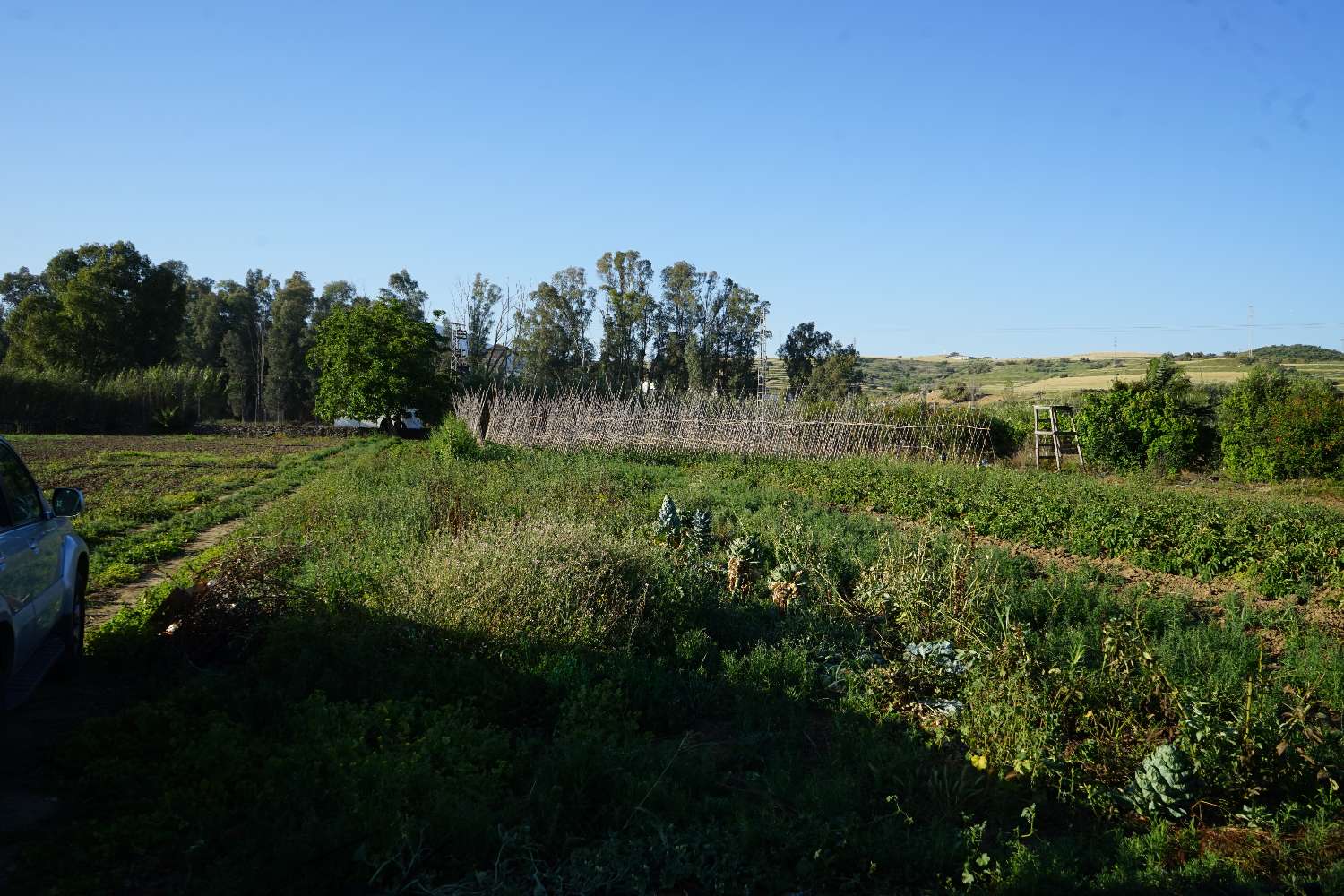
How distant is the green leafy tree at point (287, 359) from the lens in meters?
56.0

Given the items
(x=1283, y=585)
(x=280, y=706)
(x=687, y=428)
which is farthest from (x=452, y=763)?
(x=687, y=428)

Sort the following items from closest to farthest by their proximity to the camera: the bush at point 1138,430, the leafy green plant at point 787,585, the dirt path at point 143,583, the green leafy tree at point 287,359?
the leafy green plant at point 787,585 < the dirt path at point 143,583 < the bush at point 1138,430 < the green leafy tree at point 287,359

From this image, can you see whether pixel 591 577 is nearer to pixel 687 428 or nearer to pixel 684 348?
pixel 687 428

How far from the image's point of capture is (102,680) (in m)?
5.74

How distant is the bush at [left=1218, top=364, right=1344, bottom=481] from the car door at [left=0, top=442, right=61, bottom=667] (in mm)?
20061

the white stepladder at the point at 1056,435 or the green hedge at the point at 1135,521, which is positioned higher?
the white stepladder at the point at 1056,435

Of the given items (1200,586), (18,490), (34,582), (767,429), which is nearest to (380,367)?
(767,429)

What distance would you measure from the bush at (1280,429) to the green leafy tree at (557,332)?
39029 mm

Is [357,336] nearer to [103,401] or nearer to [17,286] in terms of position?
[103,401]

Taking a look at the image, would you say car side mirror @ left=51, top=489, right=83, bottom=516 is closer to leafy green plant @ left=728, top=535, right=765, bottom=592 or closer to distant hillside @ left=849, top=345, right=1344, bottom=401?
leafy green plant @ left=728, top=535, right=765, bottom=592

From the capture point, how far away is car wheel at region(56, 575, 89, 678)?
5.57 meters

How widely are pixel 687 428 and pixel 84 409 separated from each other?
2929 cm

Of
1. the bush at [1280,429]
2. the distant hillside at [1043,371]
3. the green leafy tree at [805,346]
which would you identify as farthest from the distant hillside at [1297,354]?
the bush at [1280,429]

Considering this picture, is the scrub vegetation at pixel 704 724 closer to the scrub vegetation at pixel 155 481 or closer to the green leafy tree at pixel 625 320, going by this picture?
the scrub vegetation at pixel 155 481
